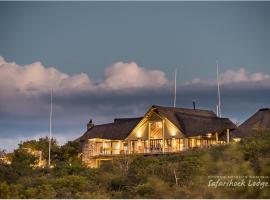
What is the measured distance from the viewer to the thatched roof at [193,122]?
53.1m

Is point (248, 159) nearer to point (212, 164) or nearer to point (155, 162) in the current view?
point (212, 164)

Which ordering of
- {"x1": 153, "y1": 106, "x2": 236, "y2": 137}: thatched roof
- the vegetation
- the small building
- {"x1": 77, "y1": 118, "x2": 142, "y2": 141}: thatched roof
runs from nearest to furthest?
1. the vegetation
2. {"x1": 153, "y1": 106, "x2": 236, "y2": 137}: thatched roof
3. the small building
4. {"x1": 77, "y1": 118, "x2": 142, "y2": 141}: thatched roof

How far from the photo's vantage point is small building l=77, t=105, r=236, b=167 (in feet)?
177

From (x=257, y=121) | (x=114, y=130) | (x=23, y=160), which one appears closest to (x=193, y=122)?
(x=114, y=130)

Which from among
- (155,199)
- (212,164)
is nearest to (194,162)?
(212,164)

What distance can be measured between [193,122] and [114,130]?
9782 mm

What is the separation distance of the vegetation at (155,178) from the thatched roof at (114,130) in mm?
15999

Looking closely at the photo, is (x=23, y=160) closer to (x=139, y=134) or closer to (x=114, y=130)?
(x=139, y=134)

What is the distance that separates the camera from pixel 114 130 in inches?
2427

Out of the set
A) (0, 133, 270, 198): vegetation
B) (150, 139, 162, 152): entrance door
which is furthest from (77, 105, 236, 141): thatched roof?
(0, 133, 270, 198): vegetation

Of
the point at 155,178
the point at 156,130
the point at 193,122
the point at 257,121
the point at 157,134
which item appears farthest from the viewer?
the point at 257,121

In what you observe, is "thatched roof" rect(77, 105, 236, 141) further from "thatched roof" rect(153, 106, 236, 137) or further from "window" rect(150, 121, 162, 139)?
"window" rect(150, 121, 162, 139)

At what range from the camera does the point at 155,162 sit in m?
42.4

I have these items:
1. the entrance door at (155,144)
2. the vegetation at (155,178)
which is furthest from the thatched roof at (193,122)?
the vegetation at (155,178)
